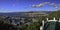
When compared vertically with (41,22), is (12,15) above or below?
above

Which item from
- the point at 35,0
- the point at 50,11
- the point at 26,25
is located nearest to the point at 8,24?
the point at 26,25

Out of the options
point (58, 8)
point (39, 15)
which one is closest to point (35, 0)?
point (39, 15)

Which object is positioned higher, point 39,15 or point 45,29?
point 39,15

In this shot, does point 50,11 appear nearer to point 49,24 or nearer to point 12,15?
point 49,24

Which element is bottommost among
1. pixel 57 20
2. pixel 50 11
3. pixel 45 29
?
pixel 45 29

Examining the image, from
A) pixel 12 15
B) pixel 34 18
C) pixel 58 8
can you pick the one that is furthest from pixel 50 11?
pixel 12 15

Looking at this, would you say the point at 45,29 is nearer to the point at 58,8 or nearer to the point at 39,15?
the point at 39,15

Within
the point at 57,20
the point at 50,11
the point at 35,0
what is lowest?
the point at 57,20
